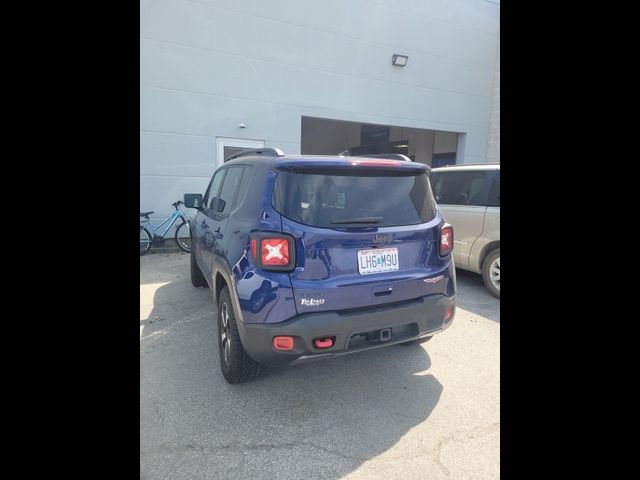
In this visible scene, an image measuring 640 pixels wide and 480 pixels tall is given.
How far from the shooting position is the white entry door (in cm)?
834

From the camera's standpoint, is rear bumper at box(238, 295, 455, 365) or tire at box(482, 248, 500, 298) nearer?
rear bumper at box(238, 295, 455, 365)

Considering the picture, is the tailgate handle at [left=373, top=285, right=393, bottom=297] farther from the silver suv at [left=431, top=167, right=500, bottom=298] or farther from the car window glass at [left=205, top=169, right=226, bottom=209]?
the silver suv at [left=431, top=167, right=500, bottom=298]

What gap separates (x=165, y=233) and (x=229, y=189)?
5.37m

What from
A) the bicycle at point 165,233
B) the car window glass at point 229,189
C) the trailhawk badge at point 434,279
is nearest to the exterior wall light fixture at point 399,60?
the bicycle at point 165,233

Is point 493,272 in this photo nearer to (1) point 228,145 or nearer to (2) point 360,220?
(2) point 360,220

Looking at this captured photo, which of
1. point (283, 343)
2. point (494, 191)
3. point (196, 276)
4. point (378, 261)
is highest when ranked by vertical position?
point (494, 191)

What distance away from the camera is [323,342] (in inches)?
86.3

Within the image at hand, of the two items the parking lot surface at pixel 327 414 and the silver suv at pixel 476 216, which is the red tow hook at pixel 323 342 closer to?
the parking lot surface at pixel 327 414

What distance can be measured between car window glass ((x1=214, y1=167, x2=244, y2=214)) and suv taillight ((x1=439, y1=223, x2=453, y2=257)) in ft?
5.74

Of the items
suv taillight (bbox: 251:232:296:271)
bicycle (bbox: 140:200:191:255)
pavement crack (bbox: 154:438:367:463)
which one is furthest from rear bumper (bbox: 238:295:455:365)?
bicycle (bbox: 140:200:191:255)

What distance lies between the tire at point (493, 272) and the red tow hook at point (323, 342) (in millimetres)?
3533

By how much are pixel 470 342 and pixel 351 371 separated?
141cm

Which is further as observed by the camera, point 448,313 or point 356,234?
point 448,313

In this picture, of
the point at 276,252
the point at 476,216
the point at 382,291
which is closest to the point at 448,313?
the point at 382,291
